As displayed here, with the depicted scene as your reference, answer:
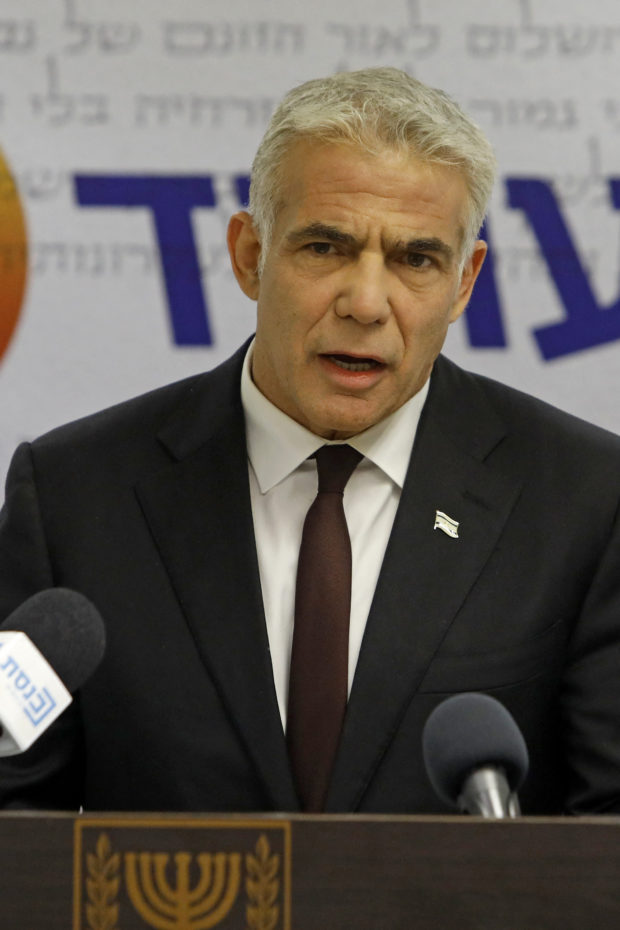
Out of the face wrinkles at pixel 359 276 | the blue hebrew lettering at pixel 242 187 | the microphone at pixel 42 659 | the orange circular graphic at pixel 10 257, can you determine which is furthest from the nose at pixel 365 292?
the orange circular graphic at pixel 10 257

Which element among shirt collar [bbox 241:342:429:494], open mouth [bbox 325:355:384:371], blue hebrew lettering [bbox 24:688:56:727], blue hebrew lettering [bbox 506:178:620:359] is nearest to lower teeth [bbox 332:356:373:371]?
open mouth [bbox 325:355:384:371]

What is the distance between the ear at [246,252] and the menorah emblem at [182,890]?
1034mm

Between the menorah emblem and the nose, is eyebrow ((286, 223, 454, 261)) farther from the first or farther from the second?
the menorah emblem

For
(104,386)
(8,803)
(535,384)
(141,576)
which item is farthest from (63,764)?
(535,384)

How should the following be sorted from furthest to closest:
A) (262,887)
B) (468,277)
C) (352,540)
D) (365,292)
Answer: (468,277) → (352,540) → (365,292) → (262,887)

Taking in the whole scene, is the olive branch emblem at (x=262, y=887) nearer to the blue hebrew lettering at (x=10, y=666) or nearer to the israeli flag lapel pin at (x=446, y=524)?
the blue hebrew lettering at (x=10, y=666)

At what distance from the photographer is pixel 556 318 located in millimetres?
2605

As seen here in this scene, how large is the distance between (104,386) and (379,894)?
5.46ft

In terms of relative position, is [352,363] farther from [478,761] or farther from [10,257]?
[10,257]

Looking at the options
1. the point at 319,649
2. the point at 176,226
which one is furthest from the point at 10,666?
the point at 176,226

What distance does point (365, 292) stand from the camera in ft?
5.68

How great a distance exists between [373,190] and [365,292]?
0.14 metres

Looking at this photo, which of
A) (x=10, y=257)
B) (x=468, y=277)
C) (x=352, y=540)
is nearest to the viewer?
(x=352, y=540)

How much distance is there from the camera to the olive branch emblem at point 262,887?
1.07 meters
